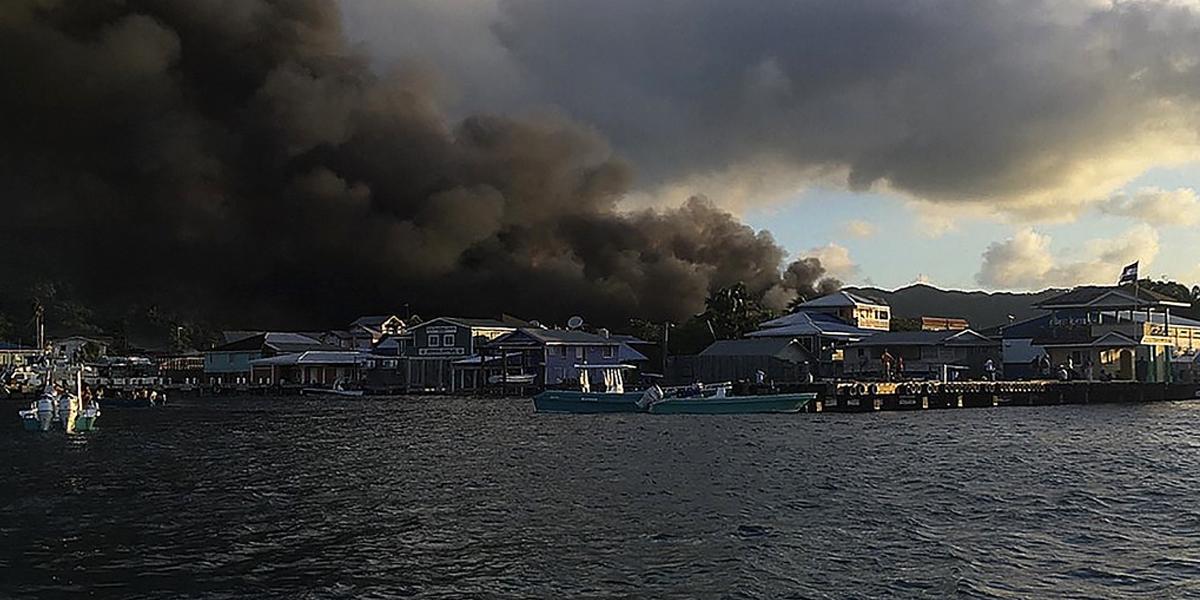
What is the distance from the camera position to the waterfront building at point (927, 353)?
6222 cm

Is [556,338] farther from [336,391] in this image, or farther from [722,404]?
[722,404]

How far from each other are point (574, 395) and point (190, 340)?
7675 cm

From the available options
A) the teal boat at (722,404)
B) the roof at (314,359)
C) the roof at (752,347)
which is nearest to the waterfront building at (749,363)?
the roof at (752,347)

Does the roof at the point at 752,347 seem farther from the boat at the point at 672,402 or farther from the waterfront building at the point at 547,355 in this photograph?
the boat at the point at 672,402

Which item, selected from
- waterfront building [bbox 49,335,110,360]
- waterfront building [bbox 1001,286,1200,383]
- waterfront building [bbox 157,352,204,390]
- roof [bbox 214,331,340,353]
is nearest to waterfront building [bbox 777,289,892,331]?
waterfront building [bbox 1001,286,1200,383]

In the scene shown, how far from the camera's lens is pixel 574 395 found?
48.6m

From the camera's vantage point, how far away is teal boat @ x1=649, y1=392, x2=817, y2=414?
45.7 m

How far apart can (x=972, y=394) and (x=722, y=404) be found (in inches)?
520

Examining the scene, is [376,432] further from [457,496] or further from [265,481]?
[457,496]

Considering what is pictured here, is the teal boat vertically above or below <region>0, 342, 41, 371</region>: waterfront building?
below

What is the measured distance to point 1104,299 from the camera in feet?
195

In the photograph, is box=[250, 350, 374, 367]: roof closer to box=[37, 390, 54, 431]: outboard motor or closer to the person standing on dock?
the person standing on dock

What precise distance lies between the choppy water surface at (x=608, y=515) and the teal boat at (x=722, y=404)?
981cm

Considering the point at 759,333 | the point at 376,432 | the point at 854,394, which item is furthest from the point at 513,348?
the point at 376,432
